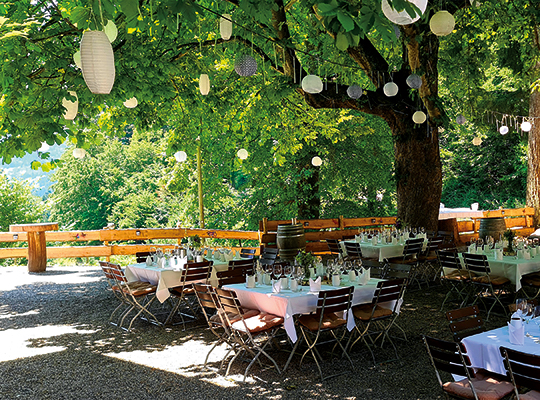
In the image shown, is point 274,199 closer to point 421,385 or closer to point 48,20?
point 48,20

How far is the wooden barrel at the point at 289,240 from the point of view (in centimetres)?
1202

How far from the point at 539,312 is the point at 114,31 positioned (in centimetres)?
413

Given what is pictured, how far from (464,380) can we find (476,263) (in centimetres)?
404

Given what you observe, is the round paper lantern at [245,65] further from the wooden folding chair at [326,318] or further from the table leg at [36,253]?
the table leg at [36,253]

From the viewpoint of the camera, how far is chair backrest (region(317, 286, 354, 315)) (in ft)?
17.8

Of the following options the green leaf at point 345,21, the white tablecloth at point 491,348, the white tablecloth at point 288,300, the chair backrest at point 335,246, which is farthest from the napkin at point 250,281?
the chair backrest at point 335,246

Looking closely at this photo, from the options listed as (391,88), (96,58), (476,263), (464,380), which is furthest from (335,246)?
(96,58)

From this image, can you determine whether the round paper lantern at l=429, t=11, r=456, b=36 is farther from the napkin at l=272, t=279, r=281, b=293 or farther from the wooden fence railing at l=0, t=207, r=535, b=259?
the wooden fence railing at l=0, t=207, r=535, b=259

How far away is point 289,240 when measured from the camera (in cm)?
1205

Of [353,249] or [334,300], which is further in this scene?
[353,249]

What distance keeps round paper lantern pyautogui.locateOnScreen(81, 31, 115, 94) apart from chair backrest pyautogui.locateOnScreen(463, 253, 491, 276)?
600cm

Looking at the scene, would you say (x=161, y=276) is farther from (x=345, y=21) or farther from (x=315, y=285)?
(x=345, y=21)

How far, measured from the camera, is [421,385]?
4.91 metres

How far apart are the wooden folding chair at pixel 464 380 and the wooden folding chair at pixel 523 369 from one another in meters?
0.24
